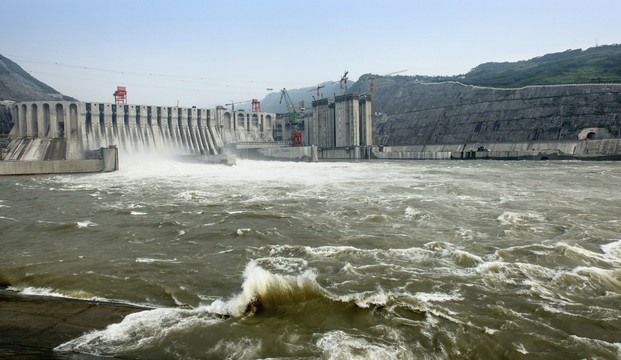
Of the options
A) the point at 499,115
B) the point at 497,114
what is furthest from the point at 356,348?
the point at 497,114

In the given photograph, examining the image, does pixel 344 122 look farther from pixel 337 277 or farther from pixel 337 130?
pixel 337 277

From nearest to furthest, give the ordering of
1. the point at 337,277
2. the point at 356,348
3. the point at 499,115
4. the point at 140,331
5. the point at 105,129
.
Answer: the point at 356,348 → the point at 140,331 → the point at 337,277 → the point at 105,129 → the point at 499,115

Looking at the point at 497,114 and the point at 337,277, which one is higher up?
the point at 497,114

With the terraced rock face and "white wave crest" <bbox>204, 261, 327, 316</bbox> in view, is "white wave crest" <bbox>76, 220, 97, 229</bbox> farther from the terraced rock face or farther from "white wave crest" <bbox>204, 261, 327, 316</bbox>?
the terraced rock face

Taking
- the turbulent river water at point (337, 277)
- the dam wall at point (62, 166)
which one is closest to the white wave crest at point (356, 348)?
the turbulent river water at point (337, 277)

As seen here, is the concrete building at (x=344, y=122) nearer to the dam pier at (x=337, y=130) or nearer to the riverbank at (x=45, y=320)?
the dam pier at (x=337, y=130)
